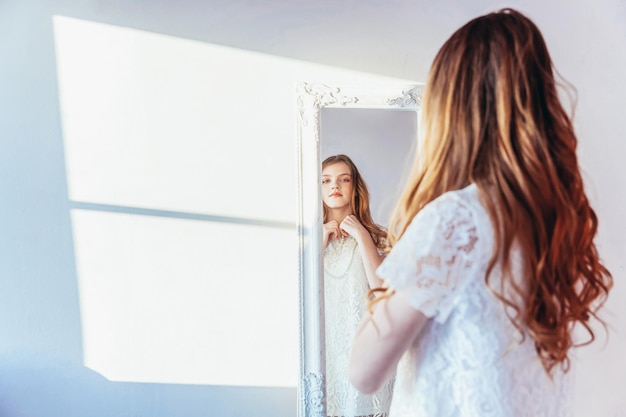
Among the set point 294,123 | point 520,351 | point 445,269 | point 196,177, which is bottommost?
point 520,351

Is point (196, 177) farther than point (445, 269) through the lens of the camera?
Yes

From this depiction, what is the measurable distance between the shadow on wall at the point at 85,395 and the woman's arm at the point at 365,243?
0.58 m

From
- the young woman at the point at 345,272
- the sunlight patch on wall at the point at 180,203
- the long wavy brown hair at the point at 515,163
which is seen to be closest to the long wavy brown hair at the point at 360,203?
the young woman at the point at 345,272

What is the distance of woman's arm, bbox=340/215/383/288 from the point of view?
83.5 inches

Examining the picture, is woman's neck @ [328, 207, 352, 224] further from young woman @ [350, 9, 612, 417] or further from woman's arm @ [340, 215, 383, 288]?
young woman @ [350, 9, 612, 417]

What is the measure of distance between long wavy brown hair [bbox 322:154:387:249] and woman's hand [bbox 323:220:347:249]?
2 centimetres

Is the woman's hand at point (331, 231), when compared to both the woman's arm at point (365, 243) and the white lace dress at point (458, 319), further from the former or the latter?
the white lace dress at point (458, 319)

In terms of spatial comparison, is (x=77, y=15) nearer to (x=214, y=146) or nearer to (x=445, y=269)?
(x=214, y=146)

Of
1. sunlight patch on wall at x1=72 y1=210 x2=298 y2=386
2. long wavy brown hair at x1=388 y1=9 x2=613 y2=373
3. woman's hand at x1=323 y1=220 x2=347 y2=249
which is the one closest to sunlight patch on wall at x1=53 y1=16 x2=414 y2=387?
sunlight patch on wall at x1=72 y1=210 x2=298 y2=386

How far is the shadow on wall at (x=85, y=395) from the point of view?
2098 mm

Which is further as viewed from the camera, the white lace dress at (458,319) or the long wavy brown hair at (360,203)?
the long wavy brown hair at (360,203)

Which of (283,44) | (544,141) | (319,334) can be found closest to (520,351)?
(544,141)

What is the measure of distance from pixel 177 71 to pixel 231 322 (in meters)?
0.76

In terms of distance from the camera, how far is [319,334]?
2.11 meters
